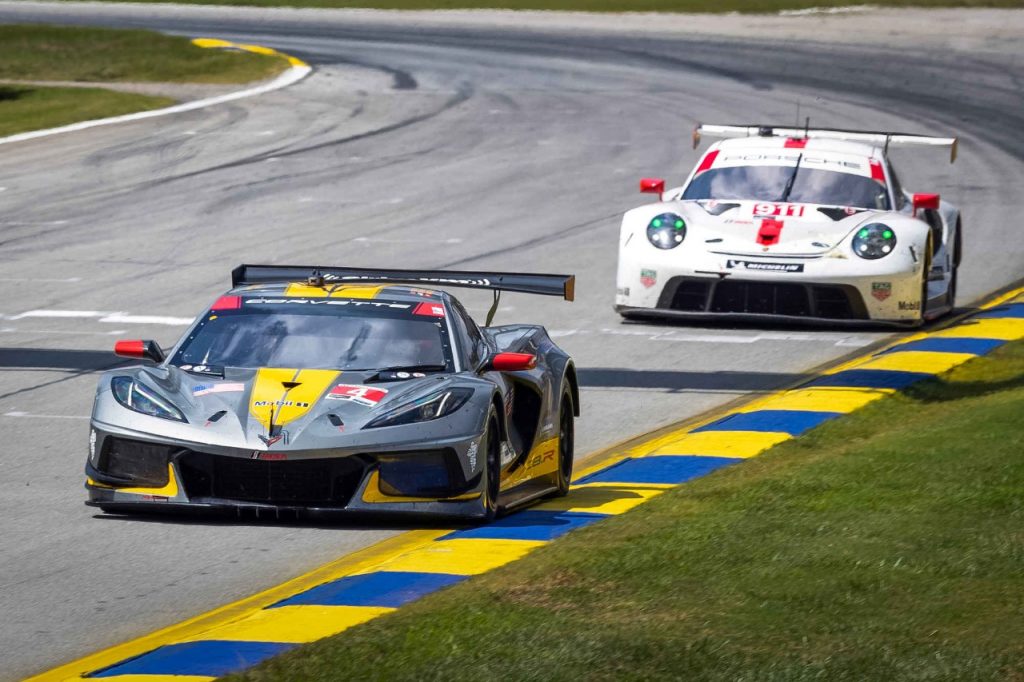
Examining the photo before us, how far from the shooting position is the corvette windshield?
16.1m

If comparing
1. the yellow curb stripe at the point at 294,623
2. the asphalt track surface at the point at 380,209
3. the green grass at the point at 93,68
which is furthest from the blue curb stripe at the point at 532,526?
the green grass at the point at 93,68

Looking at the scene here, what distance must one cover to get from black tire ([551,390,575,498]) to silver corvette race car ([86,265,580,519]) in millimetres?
25

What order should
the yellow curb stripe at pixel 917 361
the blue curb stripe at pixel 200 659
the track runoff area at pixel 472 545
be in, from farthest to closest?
the yellow curb stripe at pixel 917 361 → the track runoff area at pixel 472 545 → the blue curb stripe at pixel 200 659

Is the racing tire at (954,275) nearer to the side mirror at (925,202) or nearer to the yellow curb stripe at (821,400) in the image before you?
the side mirror at (925,202)

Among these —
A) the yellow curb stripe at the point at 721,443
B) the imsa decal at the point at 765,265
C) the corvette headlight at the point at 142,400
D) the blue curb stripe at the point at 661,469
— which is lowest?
the imsa decal at the point at 765,265

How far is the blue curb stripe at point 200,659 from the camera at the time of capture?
6234 mm

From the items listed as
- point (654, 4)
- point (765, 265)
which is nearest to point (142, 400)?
point (765, 265)

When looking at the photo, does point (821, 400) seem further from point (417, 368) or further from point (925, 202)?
point (417, 368)

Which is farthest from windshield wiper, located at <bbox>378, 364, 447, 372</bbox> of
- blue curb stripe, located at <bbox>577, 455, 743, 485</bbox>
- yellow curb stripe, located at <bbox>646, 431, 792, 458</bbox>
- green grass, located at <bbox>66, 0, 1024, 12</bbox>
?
green grass, located at <bbox>66, 0, 1024, 12</bbox>

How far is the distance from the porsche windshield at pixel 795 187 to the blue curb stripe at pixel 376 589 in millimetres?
8997

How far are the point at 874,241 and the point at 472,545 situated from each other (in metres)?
7.93

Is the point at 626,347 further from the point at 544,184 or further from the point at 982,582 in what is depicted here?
the point at 544,184

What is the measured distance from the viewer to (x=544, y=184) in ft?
82.4

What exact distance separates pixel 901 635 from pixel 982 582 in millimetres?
825
